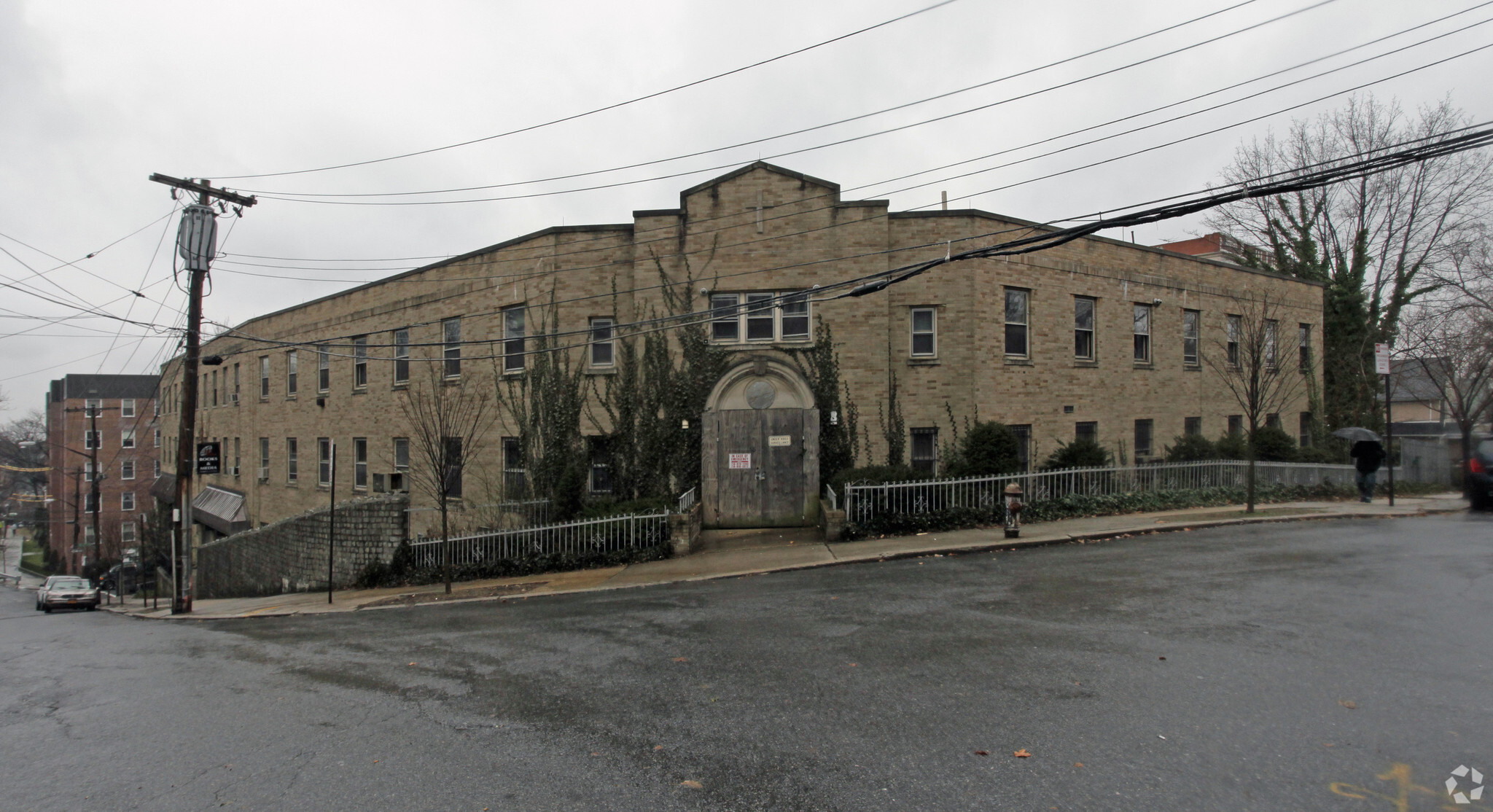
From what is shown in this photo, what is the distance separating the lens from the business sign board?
17.3 m

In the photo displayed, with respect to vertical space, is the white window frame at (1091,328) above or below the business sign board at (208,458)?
above

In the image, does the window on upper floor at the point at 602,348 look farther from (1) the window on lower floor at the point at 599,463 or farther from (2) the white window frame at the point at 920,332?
(2) the white window frame at the point at 920,332

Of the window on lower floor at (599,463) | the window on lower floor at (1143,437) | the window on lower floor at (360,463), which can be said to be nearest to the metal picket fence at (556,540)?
the window on lower floor at (599,463)

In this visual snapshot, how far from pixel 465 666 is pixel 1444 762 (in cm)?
741

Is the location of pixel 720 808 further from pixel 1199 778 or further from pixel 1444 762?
pixel 1444 762

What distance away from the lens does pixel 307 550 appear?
61.7 ft

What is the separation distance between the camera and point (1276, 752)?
4695 mm

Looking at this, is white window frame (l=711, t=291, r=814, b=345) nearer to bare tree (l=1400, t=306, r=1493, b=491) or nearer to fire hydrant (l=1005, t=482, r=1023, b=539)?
fire hydrant (l=1005, t=482, r=1023, b=539)

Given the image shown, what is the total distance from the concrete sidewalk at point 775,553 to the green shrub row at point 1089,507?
0.82 feet

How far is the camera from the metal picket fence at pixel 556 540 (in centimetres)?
1450

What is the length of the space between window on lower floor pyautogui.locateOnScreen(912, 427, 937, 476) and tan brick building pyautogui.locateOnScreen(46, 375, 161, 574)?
6759 cm

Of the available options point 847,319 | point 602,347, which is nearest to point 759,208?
point 847,319

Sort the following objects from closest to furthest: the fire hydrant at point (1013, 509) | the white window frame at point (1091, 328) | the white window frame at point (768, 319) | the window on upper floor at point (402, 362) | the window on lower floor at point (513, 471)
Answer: the fire hydrant at point (1013, 509) < the white window frame at point (768, 319) < the white window frame at point (1091, 328) < the window on lower floor at point (513, 471) < the window on upper floor at point (402, 362)

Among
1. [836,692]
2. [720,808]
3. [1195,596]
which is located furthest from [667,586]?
[720,808]
